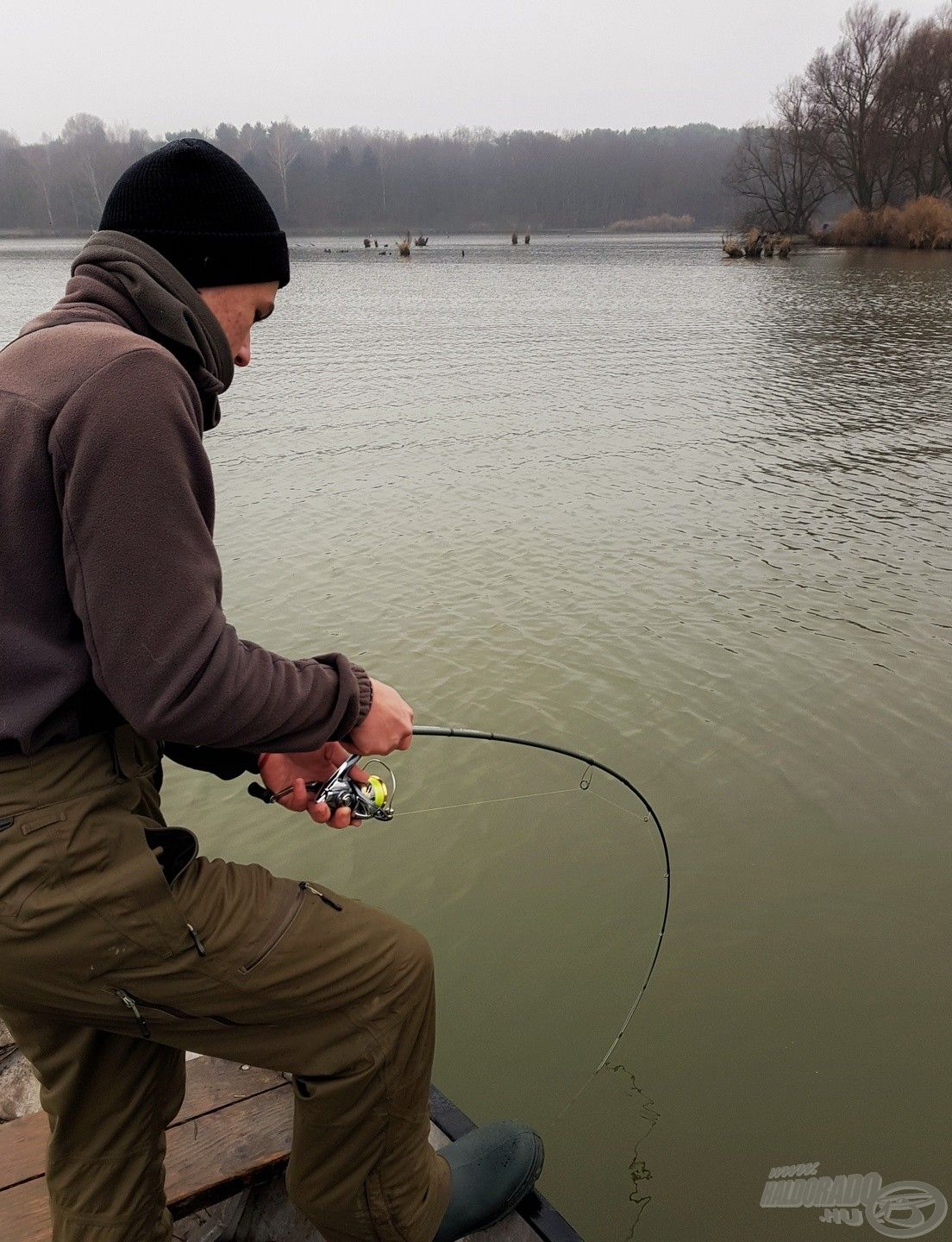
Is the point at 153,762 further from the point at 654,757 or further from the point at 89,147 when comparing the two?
the point at 89,147

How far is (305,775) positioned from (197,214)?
1356 mm

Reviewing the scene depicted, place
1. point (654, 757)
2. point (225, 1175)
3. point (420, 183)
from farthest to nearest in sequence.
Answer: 1. point (420, 183)
2. point (654, 757)
3. point (225, 1175)

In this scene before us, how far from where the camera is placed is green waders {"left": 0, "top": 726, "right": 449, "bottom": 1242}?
1775mm

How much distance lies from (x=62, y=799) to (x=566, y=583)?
667 cm

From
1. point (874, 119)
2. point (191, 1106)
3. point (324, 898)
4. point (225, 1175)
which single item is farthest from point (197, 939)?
point (874, 119)

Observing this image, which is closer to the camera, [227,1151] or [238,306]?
[238,306]

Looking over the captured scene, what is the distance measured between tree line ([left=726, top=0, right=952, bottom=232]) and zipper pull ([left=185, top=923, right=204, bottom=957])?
70.6 meters

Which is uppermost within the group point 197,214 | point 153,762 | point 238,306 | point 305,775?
point 197,214

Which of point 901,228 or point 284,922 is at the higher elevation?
point 901,228

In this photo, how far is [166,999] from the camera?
1.88 metres

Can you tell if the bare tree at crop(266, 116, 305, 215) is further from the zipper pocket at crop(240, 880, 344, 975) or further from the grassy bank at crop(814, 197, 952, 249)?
the zipper pocket at crop(240, 880, 344, 975)

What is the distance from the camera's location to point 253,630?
745cm

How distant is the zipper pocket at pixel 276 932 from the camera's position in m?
1.93

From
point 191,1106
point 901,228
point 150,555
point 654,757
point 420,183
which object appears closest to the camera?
point 150,555
